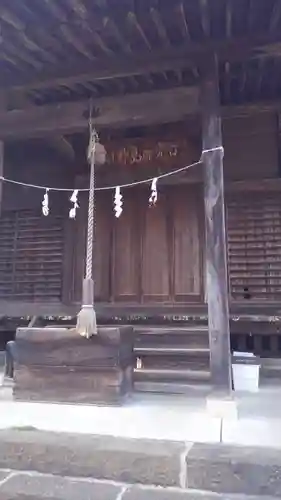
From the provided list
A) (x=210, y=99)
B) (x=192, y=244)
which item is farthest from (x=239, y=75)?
(x=192, y=244)

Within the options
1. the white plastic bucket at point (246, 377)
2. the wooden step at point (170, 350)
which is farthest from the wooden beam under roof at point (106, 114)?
the white plastic bucket at point (246, 377)

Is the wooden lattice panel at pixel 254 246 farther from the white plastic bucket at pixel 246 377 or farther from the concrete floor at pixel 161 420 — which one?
the concrete floor at pixel 161 420

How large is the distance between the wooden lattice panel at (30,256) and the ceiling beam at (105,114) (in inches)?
76.0

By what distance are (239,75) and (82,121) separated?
5.73 ft

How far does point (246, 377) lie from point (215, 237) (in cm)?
200

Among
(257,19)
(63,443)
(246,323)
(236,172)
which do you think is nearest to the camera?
(63,443)

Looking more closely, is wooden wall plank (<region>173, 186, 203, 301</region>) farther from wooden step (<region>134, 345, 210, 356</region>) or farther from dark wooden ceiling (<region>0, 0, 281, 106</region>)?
dark wooden ceiling (<region>0, 0, 281, 106</region>)

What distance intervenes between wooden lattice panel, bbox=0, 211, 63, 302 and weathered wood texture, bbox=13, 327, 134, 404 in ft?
7.79

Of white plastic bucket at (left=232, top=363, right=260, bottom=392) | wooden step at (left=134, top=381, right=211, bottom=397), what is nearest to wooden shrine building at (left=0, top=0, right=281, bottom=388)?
wooden step at (left=134, top=381, right=211, bottom=397)

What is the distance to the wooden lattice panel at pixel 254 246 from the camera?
5719 millimetres

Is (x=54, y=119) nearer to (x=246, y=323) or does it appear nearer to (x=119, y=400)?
(x=119, y=400)

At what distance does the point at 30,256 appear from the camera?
665cm

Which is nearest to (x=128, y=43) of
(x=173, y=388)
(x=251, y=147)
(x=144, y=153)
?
(x=144, y=153)

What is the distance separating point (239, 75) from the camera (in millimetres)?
4781
